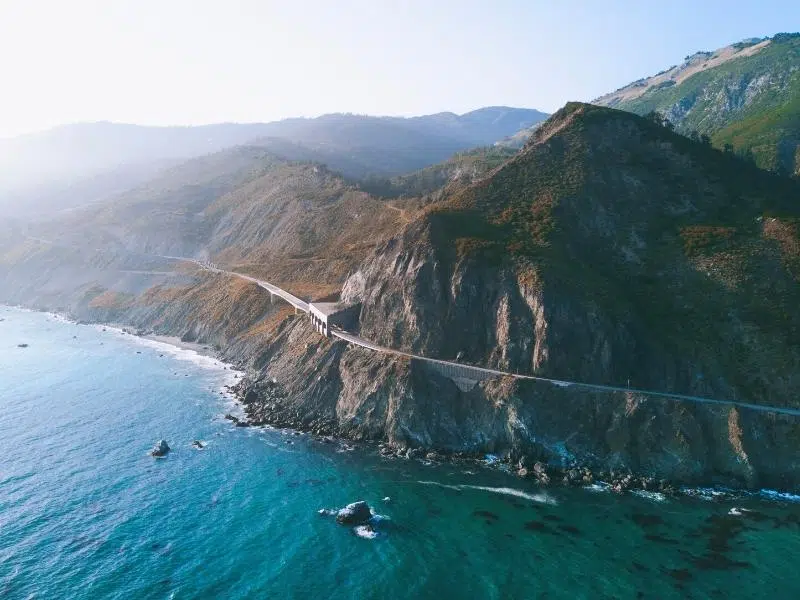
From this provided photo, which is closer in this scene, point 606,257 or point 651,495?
point 651,495

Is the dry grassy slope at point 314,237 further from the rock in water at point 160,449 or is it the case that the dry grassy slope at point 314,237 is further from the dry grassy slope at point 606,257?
the rock in water at point 160,449

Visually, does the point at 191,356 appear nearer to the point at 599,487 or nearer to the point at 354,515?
the point at 354,515

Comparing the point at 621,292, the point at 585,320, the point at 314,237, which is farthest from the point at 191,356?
the point at 621,292

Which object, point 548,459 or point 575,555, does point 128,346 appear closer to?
point 548,459

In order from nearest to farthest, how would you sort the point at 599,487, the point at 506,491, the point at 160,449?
the point at 506,491 < the point at 599,487 < the point at 160,449

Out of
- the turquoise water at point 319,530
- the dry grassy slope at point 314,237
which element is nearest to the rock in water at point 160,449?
the turquoise water at point 319,530

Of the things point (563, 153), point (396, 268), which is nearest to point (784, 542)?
point (396, 268)
